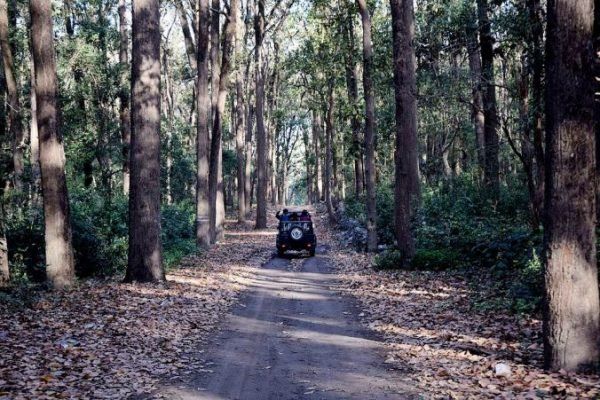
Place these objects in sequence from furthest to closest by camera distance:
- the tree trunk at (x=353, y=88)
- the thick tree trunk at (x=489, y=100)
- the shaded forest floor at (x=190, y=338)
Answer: the tree trunk at (x=353, y=88) → the thick tree trunk at (x=489, y=100) → the shaded forest floor at (x=190, y=338)

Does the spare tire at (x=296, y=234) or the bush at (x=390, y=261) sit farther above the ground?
the spare tire at (x=296, y=234)

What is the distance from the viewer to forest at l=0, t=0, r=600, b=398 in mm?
5969

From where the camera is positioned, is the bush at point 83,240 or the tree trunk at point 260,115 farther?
the tree trunk at point 260,115

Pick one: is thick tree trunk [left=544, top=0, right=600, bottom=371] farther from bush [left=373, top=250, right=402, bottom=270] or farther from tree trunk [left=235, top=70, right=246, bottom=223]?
tree trunk [left=235, top=70, right=246, bottom=223]

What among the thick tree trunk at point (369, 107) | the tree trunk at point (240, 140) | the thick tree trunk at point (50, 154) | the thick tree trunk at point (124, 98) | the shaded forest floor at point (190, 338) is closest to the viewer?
the shaded forest floor at point (190, 338)

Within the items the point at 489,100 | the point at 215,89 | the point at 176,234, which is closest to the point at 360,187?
the point at 215,89

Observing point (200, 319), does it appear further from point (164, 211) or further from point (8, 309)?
point (164, 211)

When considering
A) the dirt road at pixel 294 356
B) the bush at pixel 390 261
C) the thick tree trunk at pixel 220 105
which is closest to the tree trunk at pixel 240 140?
the thick tree trunk at pixel 220 105

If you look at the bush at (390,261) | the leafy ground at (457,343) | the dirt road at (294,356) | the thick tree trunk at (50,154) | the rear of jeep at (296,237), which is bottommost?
the dirt road at (294,356)

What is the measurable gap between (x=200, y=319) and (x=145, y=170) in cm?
460

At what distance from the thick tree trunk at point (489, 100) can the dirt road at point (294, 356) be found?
26.9ft

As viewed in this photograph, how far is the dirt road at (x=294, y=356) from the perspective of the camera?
623cm

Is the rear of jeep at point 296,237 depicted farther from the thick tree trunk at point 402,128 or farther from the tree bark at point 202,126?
the thick tree trunk at point 402,128

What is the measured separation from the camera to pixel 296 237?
21.0m
